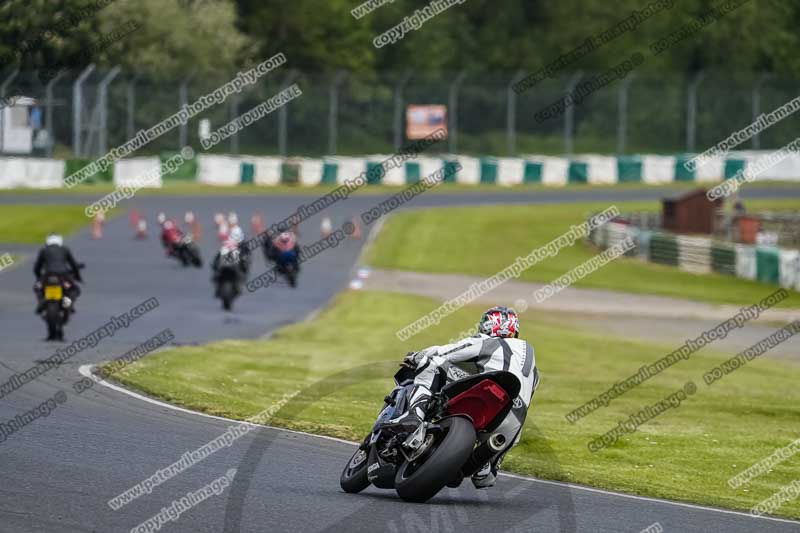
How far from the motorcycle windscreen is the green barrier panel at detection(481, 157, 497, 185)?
47.9m

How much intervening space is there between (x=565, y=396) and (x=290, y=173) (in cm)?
3676

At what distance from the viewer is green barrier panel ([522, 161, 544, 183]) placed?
58281mm

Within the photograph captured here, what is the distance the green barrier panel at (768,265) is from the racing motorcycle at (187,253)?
13022 mm

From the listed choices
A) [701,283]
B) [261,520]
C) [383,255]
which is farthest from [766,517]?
[383,255]

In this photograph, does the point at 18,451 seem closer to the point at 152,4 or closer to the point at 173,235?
the point at 173,235

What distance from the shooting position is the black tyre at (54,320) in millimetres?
20016

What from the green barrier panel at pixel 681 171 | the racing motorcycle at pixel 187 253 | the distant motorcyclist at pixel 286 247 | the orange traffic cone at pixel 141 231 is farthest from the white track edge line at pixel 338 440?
the green barrier panel at pixel 681 171

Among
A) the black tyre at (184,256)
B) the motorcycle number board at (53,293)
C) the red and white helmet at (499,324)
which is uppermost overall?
the red and white helmet at (499,324)

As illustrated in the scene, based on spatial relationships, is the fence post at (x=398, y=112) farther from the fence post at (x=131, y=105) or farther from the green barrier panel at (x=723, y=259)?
the green barrier panel at (x=723, y=259)

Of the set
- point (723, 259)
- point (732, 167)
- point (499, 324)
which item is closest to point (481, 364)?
point (499, 324)

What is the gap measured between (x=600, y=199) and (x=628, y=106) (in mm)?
9123

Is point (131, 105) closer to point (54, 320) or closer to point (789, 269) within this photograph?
point (789, 269)

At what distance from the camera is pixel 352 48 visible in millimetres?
73625

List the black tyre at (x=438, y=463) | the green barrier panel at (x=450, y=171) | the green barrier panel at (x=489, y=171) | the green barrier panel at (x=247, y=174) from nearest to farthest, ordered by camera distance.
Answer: the black tyre at (x=438, y=463) < the green barrier panel at (x=247, y=174) < the green barrier panel at (x=450, y=171) < the green barrier panel at (x=489, y=171)
